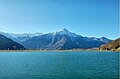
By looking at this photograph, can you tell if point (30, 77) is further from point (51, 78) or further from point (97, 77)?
point (97, 77)

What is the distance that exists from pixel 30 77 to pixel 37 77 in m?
2.00

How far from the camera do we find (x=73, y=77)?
70.2 m

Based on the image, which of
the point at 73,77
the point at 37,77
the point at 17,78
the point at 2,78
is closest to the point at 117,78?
the point at 73,77

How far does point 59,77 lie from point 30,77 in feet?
27.2

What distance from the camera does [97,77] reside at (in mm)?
70125

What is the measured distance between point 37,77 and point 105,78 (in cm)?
1915

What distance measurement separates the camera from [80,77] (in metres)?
70.2

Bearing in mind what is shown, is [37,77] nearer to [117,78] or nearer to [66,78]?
[66,78]

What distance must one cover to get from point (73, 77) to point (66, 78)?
2.52 m

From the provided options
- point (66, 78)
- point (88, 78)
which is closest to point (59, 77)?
point (66, 78)

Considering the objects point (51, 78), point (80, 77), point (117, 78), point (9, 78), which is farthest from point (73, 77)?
point (9, 78)

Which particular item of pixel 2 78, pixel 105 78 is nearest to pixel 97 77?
pixel 105 78

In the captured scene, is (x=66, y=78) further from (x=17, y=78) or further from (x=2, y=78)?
(x=2, y=78)

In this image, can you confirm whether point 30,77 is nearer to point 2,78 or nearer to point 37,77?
point 37,77
